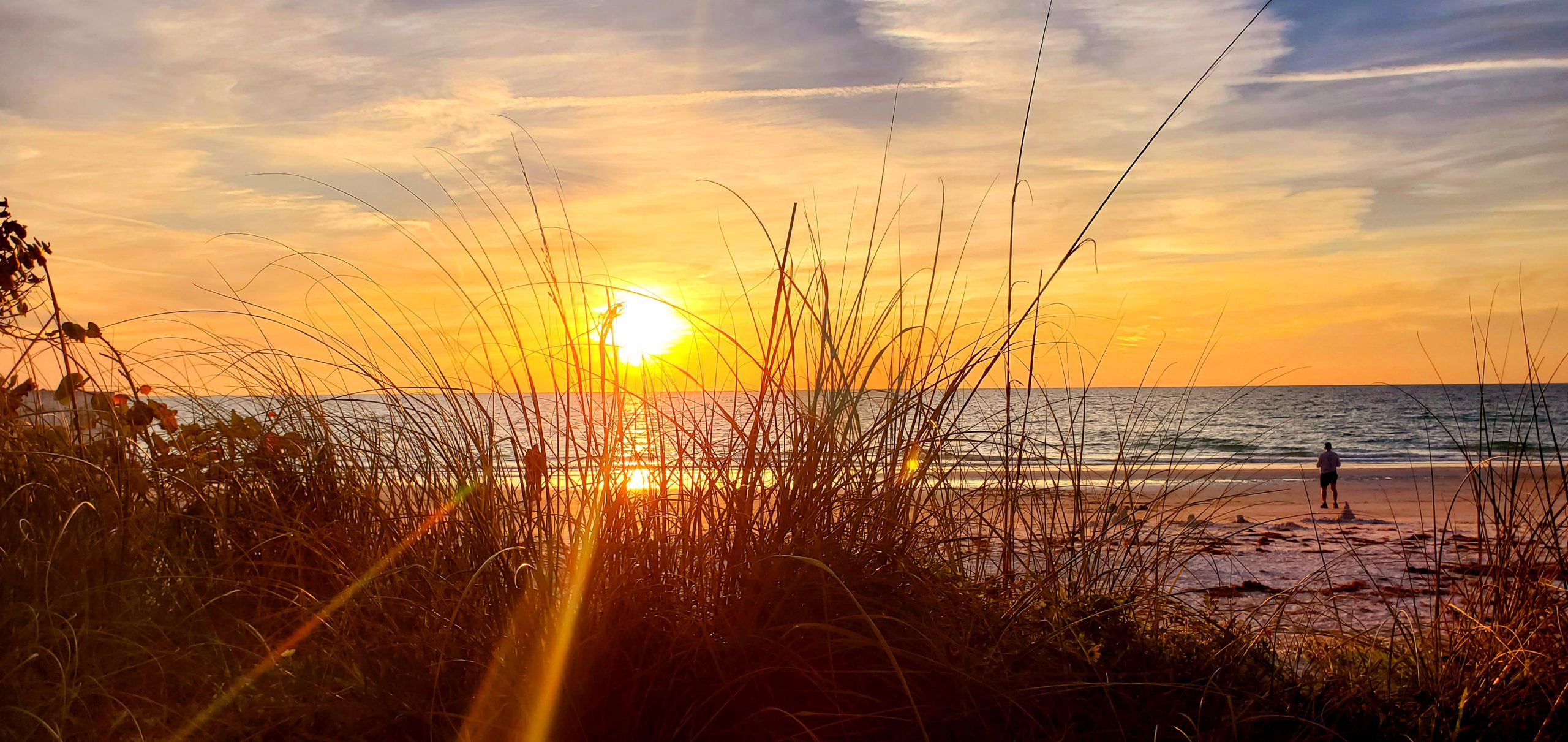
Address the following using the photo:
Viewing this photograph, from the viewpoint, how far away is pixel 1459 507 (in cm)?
1301

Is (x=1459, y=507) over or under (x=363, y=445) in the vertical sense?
under

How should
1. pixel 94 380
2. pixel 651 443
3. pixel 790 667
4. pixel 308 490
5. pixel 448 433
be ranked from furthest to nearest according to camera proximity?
pixel 94 380, pixel 308 490, pixel 448 433, pixel 651 443, pixel 790 667

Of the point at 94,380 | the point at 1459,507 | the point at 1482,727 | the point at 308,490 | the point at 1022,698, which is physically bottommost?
the point at 1459,507

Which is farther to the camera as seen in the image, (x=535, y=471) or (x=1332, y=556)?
(x=1332, y=556)

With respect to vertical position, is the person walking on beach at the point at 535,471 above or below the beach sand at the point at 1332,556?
above

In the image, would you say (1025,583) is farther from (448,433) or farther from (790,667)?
(448,433)

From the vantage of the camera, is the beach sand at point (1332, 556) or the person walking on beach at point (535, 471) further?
the beach sand at point (1332, 556)

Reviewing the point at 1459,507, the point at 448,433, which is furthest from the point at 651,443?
the point at 1459,507

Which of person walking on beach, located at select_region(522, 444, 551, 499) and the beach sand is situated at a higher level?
person walking on beach, located at select_region(522, 444, 551, 499)

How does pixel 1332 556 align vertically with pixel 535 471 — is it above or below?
below

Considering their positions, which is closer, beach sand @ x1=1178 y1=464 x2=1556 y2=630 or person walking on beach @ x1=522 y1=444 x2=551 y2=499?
person walking on beach @ x1=522 y1=444 x2=551 y2=499

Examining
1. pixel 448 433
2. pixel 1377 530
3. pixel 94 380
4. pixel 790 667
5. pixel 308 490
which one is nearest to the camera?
pixel 790 667

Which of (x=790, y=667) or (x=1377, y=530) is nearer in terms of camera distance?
(x=790, y=667)

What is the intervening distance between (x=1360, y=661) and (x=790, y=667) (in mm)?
1791
